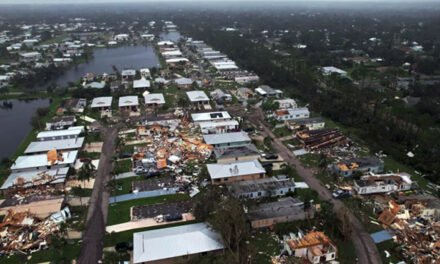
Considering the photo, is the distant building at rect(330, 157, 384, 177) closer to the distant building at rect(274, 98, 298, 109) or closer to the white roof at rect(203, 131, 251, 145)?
the white roof at rect(203, 131, 251, 145)

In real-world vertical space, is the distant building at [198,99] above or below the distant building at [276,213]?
below

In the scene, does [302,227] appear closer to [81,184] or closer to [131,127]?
[81,184]

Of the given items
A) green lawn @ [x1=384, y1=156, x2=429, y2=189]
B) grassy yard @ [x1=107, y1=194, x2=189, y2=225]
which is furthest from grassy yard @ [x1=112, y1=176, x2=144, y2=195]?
green lawn @ [x1=384, y1=156, x2=429, y2=189]

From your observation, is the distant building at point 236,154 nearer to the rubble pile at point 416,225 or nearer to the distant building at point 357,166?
the distant building at point 357,166

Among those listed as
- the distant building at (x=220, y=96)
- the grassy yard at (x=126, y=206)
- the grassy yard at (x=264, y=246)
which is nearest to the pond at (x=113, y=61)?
the distant building at (x=220, y=96)

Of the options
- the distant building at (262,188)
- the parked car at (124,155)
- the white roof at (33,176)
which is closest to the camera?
the distant building at (262,188)

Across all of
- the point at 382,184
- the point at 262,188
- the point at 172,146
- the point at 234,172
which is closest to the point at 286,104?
the point at 172,146
